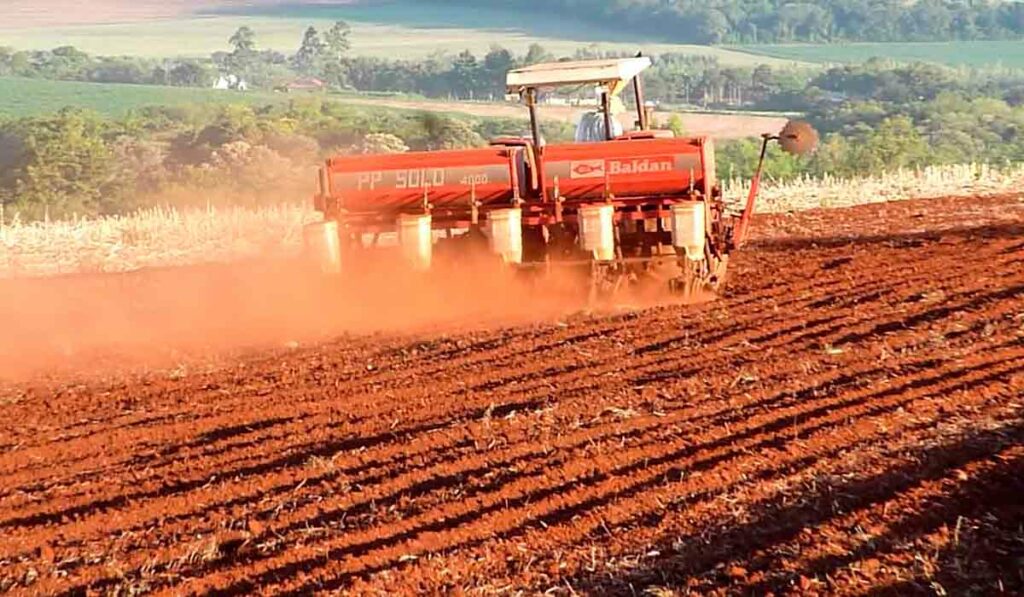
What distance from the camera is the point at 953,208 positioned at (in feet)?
71.8

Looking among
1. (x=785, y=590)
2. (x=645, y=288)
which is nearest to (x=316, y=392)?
(x=645, y=288)

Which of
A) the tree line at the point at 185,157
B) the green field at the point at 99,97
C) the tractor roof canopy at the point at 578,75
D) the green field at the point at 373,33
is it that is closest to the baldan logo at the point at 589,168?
the tractor roof canopy at the point at 578,75

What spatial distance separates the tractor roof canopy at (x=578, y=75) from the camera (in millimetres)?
13141

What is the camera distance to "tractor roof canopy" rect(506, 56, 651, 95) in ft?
43.1

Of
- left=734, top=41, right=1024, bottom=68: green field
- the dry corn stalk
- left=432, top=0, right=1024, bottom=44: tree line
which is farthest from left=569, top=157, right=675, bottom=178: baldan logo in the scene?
left=432, top=0, right=1024, bottom=44: tree line

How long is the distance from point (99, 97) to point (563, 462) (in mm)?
69970

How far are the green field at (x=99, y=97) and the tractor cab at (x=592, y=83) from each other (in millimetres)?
50672

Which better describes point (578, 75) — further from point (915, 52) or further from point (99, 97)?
point (915, 52)

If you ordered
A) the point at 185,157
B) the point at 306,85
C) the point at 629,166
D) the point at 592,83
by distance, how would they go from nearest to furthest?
1. the point at 629,166
2. the point at 592,83
3. the point at 185,157
4. the point at 306,85

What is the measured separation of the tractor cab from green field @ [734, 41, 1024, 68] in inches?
3176

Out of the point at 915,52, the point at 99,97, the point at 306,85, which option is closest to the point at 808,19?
the point at 915,52

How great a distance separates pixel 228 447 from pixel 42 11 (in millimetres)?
109194

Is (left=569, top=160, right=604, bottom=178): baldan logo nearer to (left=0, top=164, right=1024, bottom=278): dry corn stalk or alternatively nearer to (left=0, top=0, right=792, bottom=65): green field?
(left=0, top=164, right=1024, bottom=278): dry corn stalk

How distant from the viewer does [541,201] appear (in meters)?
12.5
